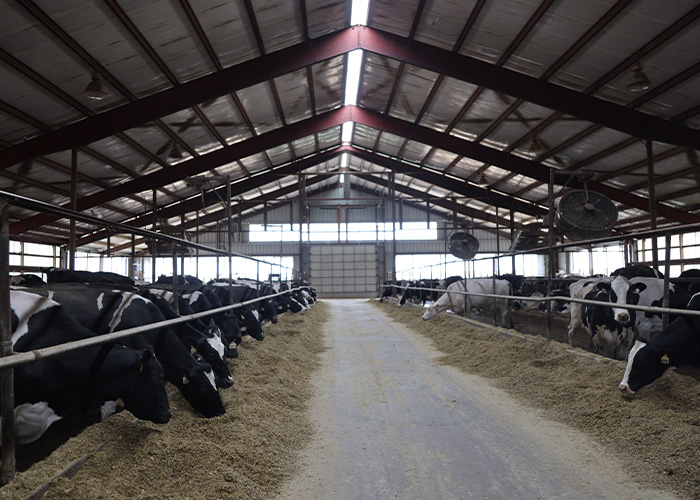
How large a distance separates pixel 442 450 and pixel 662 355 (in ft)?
6.69

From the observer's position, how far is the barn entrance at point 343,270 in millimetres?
34500

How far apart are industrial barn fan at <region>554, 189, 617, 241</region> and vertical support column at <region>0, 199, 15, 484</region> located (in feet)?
35.6

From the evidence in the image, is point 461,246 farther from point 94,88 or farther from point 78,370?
point 78,370

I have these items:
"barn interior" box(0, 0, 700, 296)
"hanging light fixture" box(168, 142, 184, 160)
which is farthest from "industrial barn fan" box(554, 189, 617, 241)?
"hanging light fixture" box(168, 142, 184, 160)

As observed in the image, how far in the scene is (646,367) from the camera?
13.8 ft

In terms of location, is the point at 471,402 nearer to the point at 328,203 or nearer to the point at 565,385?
the point at 565,385

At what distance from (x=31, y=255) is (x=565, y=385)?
2901 centimetres

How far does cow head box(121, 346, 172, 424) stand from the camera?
354cm

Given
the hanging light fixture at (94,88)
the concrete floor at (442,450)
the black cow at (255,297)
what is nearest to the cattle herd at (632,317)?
the concrete floor at (442,450)

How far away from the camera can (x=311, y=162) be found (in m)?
27.3

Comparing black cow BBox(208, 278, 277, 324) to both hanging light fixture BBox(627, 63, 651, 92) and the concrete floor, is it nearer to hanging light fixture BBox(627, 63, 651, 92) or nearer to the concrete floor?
the concrete floor

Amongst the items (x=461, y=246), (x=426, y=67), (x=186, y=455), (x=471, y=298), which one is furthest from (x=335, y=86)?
(x=186, y=455)

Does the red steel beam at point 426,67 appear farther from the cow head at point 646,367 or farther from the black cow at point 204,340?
the cow head at point 646,367

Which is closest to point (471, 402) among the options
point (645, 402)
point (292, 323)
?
point (645, 402)
